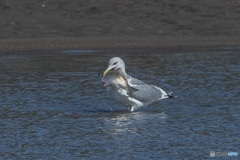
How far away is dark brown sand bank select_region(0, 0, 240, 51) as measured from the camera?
2788 cm

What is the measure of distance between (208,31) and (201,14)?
2.63 m

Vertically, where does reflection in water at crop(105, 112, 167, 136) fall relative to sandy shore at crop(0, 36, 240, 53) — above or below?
below

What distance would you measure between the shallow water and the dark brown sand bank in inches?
259

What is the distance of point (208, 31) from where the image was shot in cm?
3044

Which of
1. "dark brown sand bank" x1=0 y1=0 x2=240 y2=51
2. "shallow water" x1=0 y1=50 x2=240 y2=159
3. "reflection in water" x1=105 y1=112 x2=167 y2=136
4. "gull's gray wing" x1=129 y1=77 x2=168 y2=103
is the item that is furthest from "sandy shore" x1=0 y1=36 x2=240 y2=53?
"reflection in water" x1=105 y1=112 x2=167 y2=136

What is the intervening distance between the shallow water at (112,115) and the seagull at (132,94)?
0.76 ft

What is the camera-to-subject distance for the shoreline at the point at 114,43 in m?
27.0

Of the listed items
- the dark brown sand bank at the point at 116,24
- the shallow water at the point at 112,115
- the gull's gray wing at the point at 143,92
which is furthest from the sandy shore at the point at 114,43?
the gull's gray wing at the point at 143,92

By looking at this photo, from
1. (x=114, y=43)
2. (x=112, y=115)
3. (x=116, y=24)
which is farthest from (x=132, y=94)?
(x=116, y=24)

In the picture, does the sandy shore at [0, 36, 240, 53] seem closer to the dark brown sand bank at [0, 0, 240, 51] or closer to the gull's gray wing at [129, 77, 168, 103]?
the dark brown sand bank at [0, 0, 240, 51]

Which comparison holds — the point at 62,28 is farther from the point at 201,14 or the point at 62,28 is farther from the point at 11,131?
the point at 11,131

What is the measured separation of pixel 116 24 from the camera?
30.7 meters

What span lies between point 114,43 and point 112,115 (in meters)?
15.3

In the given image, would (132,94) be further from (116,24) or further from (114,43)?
(116,24)
